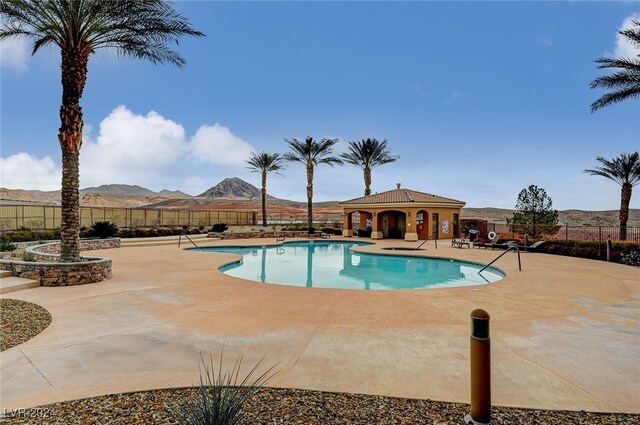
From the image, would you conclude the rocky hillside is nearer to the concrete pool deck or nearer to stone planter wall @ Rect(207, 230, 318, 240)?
stone planter wall @ Rect(207, 230, 318, 240)

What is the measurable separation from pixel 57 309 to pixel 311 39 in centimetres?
1747

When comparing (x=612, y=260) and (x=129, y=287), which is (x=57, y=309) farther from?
(x=612, y=260)

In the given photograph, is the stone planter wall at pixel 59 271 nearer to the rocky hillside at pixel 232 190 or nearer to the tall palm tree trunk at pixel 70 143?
the tall palm tree trunk at pixel 70 143

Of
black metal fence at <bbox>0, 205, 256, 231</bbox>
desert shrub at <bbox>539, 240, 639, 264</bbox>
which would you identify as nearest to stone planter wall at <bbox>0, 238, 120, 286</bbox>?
black metal fence at <bbox>0, 205, 256, 231</bbox>

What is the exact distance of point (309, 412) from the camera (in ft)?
10.1

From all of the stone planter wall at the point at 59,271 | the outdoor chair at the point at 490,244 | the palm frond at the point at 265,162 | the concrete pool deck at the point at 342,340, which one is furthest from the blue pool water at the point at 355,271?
the palm frond at the point at 265,162

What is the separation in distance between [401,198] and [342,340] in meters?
24.0

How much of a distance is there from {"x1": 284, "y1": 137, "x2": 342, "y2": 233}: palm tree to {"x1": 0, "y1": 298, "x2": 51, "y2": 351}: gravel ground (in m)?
25.6

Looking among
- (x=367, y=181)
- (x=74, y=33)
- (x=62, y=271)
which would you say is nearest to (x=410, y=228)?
(x=367, y=181)

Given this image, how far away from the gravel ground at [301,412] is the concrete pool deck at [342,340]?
0.16 metres

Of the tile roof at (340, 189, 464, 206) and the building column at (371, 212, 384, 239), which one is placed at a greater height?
the tile roof at (340, 189, 464, 206)

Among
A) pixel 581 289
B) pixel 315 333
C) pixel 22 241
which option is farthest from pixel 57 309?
pixel 22 241

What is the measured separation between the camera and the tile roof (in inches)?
1076

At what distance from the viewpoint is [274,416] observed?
9.88ft
